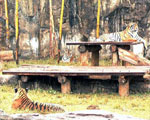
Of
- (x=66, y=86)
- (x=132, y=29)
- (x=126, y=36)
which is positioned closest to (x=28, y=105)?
(x=66, y=86)

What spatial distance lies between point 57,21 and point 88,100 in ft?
28.8

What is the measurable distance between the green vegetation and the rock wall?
24.0 feet

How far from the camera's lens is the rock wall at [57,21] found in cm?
1492

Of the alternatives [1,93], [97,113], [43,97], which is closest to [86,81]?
[43,97]

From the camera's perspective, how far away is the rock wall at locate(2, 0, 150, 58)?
14.9 metres

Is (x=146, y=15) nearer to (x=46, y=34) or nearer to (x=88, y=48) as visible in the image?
(x=46, y=34)

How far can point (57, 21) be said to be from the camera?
15.2 metres

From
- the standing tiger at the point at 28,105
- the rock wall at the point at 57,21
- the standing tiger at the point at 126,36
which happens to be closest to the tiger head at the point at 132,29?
the standing tiger at the point at 126,36

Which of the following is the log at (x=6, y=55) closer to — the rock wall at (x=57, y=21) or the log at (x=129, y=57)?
the rock wall at (x=57, y=21)

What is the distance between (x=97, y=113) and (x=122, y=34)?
10144mm

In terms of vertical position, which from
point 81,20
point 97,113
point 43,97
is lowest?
point 43,97

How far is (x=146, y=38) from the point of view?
47.4 ft

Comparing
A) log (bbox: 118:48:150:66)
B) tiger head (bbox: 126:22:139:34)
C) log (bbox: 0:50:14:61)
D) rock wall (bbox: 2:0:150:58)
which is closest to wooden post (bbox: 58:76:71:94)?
log (bbox: 118:48:150:66)

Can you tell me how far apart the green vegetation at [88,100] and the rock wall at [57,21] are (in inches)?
288
